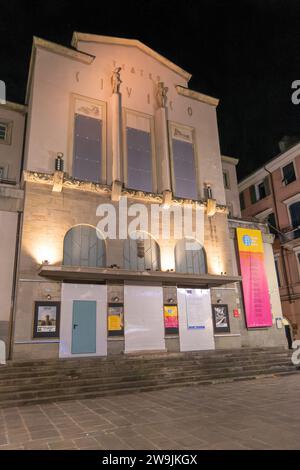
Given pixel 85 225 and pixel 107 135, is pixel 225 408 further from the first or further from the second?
pixel 107 135

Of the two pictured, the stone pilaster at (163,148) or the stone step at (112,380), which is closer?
the stone step at (112,380)

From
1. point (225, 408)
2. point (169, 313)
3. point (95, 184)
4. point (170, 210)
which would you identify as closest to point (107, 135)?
point (95, 184)

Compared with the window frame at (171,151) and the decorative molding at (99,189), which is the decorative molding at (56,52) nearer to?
the window frame at (171,151)

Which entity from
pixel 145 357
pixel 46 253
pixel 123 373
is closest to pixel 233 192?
pixel 145 357

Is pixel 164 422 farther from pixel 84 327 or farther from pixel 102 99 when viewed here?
pixel 102 99

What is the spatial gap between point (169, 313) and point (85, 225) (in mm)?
6356

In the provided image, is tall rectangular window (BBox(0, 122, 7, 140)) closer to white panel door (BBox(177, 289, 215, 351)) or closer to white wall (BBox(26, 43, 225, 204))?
white wall (BBox(26, 43, 225, 204))

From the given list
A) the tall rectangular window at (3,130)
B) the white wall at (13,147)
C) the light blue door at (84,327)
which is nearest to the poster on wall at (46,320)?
the light blue door at (84,327)

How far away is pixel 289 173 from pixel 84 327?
21.2 metres

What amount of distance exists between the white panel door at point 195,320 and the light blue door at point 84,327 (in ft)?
15.5

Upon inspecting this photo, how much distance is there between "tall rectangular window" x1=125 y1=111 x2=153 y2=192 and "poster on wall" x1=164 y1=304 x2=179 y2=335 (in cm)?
692

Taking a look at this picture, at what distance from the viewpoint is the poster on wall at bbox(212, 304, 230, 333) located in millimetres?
18703

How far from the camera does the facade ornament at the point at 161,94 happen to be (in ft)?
71.3

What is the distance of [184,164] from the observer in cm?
2153
